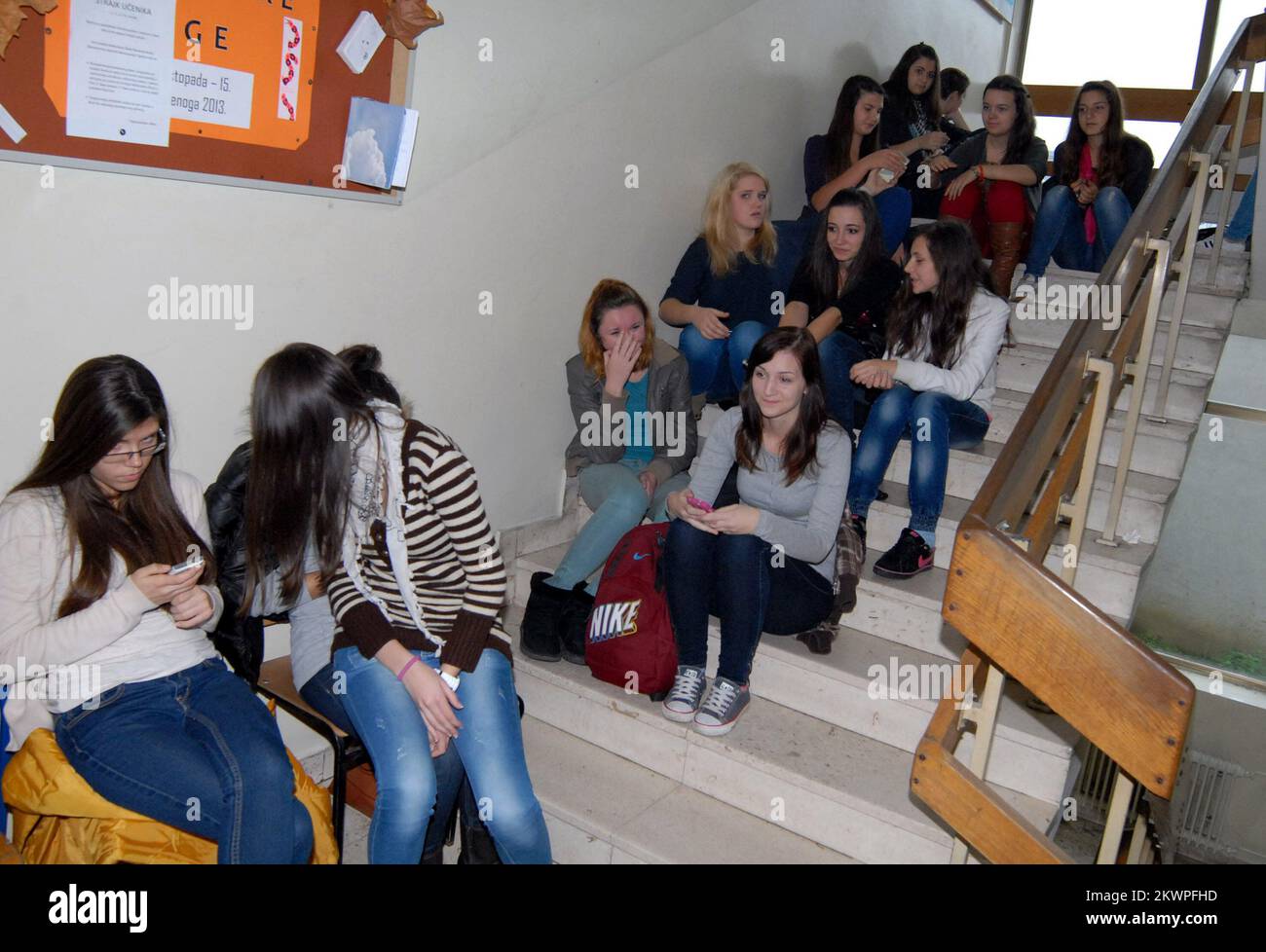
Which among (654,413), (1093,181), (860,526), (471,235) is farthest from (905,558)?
(1093,181)

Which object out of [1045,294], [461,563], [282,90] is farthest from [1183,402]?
[282,90]

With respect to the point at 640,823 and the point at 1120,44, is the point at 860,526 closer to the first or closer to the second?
the point at 640,823

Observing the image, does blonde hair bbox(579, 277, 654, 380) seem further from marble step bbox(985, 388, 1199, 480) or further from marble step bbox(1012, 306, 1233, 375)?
marble step bbox(1012, 306, 1233, 375)

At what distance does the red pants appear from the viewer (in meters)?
3.54

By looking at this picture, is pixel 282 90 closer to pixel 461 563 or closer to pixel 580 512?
pixel 461 563

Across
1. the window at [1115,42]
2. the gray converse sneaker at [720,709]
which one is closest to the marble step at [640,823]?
the gray converse sneaker at [720,709]

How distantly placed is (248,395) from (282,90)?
0.69 metres

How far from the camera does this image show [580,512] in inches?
124

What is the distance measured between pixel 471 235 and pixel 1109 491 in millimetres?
1979

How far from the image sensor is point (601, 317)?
2.81 meters

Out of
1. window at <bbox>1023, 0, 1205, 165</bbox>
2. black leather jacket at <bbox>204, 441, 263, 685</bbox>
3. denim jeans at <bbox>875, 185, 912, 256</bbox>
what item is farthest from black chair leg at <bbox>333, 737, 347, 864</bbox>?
window at <bbox>1023, 0, 1205, 165</bbox>

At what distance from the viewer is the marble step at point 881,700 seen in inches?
81.0

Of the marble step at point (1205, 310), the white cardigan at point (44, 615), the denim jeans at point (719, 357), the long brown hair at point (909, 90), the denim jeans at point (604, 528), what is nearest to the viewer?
the white cardigan at point (44, 615)

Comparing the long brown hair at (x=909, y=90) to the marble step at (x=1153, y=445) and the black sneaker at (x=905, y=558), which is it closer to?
the marble step at (x=1153, y=445)
